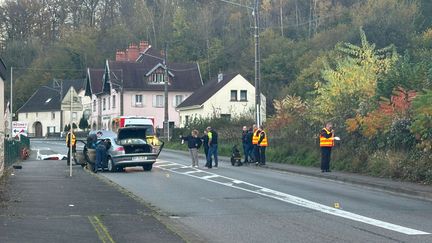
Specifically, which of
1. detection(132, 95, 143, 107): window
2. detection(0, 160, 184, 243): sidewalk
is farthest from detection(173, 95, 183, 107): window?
detection(0, 160, 184, 243): sidewalk

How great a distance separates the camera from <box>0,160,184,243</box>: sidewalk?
10948 mm

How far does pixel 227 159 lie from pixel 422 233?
2583 cm

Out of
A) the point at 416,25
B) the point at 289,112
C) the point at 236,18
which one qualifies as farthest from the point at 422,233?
the point at 236,18

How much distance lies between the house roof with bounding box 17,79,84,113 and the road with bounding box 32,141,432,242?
7307 centimetres

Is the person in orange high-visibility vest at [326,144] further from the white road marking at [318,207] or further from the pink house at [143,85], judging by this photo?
the pink house at [143,85]

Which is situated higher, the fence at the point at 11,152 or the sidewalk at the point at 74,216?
the fence at the point at 11,152

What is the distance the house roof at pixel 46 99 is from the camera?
95875 millimetres

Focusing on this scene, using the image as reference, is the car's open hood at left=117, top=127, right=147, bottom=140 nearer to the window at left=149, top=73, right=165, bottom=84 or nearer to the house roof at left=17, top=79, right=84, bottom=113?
the window at left=149, top=73, right=165, bottom=84

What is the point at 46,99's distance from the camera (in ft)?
323

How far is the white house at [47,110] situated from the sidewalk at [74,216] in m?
75.1

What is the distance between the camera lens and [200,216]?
46.8 ft

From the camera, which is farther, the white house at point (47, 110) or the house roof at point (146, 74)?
the white house at point (47, 110)

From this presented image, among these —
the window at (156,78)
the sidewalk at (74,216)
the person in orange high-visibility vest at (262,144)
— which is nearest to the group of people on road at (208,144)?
the person in orange high-visibility vest at (262,144)

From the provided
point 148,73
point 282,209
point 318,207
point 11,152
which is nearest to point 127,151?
point 11,152
